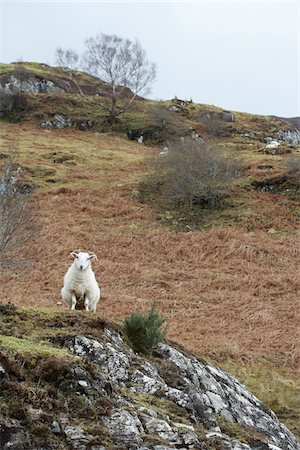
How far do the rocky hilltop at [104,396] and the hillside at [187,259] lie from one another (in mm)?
3805

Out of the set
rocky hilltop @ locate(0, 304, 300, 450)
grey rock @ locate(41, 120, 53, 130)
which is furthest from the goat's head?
grey rock @ locate(41, 120, 53, 130)

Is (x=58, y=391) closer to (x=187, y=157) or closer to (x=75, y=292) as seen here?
(x=75, y=292)

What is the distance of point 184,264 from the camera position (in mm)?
21562

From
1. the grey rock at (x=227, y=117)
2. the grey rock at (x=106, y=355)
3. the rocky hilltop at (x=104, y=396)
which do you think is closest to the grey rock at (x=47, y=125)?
the grey rock at (x=227, y=117)

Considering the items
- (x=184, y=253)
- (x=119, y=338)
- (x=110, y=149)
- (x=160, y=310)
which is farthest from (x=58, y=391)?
(x=110, y=149)

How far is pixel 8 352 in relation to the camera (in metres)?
5.16

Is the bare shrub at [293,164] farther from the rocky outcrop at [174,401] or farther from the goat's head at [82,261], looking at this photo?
the rocky outcrop at [174,401]

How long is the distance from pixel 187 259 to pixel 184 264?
0.60 meters

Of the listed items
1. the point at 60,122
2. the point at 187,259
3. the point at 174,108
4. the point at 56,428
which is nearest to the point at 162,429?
the point at 56,428

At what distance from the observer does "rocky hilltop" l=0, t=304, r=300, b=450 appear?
450cm

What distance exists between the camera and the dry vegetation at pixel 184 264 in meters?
14.8

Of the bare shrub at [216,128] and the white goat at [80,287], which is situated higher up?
the bare shrub at [216,128]

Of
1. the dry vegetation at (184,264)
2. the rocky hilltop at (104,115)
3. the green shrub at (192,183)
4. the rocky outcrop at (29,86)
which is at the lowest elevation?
the dry vegetation at (184,264)

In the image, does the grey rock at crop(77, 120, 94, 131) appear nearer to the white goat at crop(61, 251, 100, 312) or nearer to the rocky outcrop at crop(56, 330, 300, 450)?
the white goat at crop(61, 251, 100, 312)
